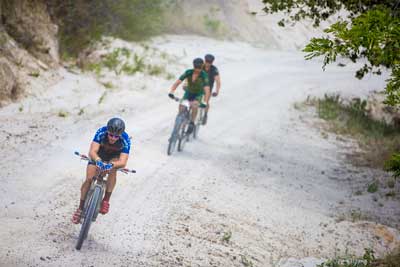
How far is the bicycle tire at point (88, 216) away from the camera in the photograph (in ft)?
23.8

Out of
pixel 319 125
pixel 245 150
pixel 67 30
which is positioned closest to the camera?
pixel 245 150

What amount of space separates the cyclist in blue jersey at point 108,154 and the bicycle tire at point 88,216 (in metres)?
0.29

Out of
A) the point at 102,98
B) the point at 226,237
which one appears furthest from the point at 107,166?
the point at 102,98

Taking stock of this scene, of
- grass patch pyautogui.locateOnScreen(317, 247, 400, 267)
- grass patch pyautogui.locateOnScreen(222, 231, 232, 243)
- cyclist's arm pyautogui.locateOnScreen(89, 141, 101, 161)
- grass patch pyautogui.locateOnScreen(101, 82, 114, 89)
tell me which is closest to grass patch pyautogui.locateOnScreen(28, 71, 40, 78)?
grass patch pyautogui.locateOnScreen(101, 82, 114, 89)

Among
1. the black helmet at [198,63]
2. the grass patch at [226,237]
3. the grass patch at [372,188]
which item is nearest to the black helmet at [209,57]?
the black helmet at [198,63]

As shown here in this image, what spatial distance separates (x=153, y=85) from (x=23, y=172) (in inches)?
426

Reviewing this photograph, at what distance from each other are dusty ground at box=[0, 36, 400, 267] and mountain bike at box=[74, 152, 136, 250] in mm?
272

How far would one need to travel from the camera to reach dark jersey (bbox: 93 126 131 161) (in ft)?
25.4

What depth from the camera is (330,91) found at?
25.8 m

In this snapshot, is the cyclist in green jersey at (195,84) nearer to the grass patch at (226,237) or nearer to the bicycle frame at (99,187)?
the grass patch at (226,237)

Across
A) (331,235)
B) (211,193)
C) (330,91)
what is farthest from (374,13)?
(330,91)

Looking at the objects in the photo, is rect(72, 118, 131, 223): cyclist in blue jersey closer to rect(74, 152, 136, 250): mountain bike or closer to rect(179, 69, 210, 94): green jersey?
rect(74, 152, 136, 250): mountain bike

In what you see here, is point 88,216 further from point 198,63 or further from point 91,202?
point 198,63

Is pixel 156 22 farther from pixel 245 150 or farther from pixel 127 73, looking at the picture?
pixel 245 150
